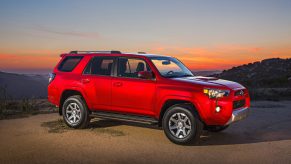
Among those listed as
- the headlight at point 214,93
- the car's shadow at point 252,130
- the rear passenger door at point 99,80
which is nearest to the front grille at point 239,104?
the headlight at point 214,93

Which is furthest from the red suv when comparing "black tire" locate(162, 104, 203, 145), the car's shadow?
the car's shadow

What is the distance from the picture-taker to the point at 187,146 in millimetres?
7578

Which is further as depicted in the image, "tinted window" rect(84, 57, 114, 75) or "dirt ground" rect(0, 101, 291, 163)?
"tinted window" rect(84, 57, 114, 75)

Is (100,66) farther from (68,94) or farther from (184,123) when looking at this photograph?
(184,123)

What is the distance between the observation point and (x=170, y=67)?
8734 millimetres

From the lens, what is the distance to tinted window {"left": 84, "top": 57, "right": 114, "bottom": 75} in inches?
353

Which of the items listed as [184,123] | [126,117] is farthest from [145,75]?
[184,123]

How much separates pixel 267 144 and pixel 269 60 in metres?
59.3

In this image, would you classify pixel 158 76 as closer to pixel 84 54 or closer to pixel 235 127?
pixel 84 54

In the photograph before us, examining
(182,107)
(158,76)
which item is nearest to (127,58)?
(158,76)

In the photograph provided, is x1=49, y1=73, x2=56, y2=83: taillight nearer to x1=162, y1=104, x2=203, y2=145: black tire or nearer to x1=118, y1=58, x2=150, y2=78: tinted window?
x1=118, y1=58, x2=150, y2=78: tinted window

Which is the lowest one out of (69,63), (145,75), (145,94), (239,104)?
(239,104)

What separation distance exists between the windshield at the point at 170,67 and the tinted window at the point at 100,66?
1.11m

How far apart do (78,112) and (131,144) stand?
2.30m
